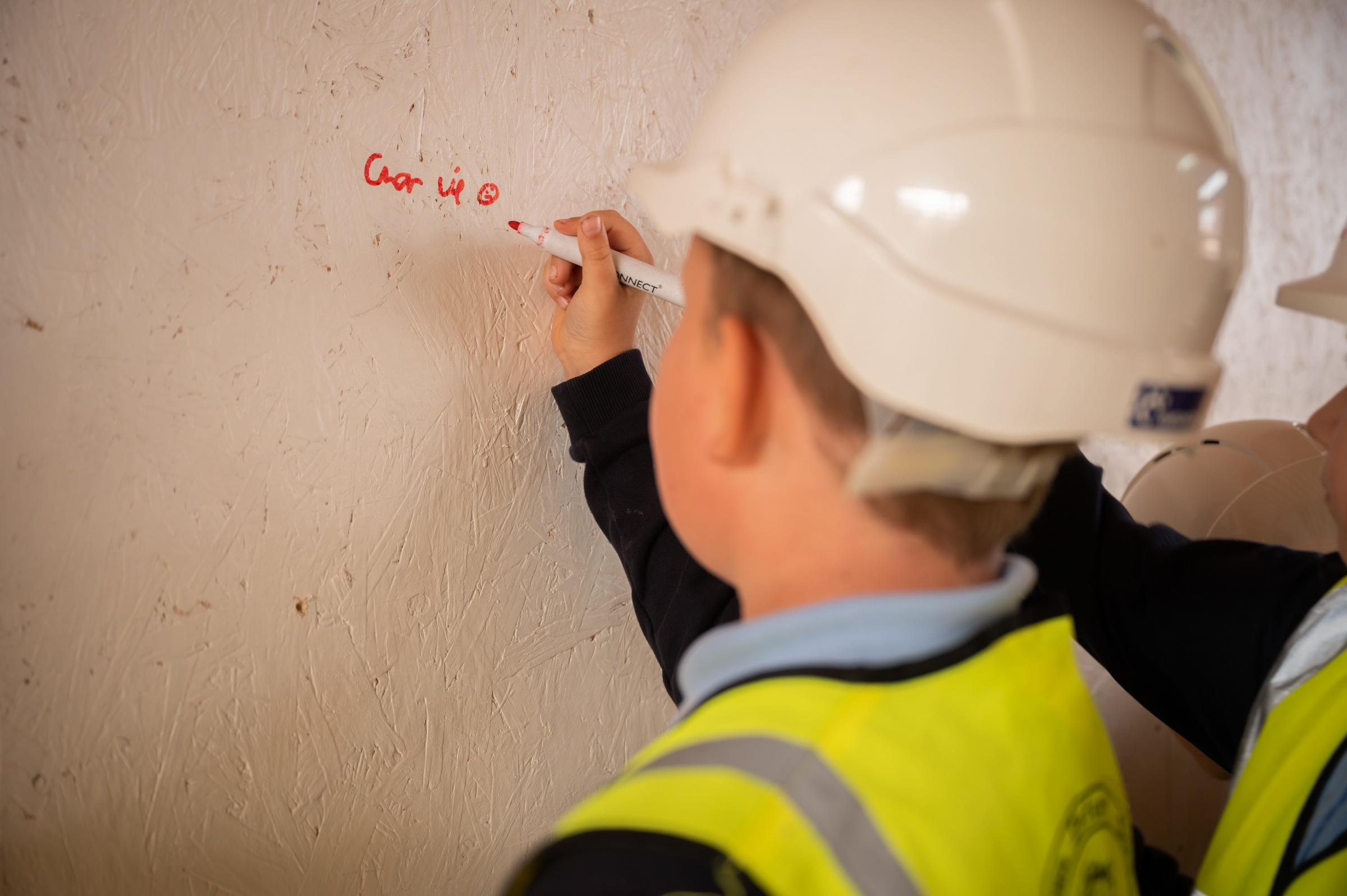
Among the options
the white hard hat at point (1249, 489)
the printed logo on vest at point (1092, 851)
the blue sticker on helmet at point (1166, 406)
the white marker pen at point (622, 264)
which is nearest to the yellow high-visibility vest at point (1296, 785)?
the printed logo on vest at point (1092, 851)

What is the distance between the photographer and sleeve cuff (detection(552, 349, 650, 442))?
669 mm

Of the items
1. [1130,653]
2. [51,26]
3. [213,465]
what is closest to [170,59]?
[51,26]

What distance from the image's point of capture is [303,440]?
0.55 metres

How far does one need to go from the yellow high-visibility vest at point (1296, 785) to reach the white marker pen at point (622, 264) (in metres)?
0.49

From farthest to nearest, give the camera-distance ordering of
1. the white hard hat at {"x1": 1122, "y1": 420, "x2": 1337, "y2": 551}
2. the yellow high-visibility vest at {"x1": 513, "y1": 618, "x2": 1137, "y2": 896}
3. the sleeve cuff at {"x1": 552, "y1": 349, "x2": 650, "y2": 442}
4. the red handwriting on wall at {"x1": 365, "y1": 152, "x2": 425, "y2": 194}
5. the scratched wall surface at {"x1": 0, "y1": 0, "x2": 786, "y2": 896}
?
the white hard hat at {"x1": 1122, "y1": 420, "x2": 1337, "y2": 551}, the sleeve cuff at {"x1": 552, "y1": 349, "x2": 650, "y2": 442}, the red handwriting on wall at {"x1": 365, "y1": 152, "x2": 425, "y2": 194}, the scratched wall surface at {"x1": 0, "y1": 0, "x2": 786, "y2": 896}, the yellow high-visibility vest at {"x1": 513, "y1": 618, "x2": 1137, "y2": 896}

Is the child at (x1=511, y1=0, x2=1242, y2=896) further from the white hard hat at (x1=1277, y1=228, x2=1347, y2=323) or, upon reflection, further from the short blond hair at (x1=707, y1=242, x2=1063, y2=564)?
the white hard hat at (x1=1277, y1=228, x2=1347, y2=323)

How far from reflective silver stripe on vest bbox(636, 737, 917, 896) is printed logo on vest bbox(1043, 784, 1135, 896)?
0.34ft

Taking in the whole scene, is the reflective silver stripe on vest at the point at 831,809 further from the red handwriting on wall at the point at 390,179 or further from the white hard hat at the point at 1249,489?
the white hard hat at the point at 1249,489

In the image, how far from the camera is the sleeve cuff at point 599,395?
2.20ft

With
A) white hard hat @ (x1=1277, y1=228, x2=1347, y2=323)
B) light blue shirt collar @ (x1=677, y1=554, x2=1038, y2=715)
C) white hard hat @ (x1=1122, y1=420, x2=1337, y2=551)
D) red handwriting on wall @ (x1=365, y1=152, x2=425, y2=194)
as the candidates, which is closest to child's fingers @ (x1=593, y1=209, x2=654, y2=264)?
red handwriting on wall @ (x1=365, y1=152, x2=425, y2=194)

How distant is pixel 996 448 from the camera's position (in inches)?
15.8

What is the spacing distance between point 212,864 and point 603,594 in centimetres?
33

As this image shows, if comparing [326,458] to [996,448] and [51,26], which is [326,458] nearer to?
[51,26]

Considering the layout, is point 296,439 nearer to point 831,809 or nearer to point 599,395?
point 599,395
